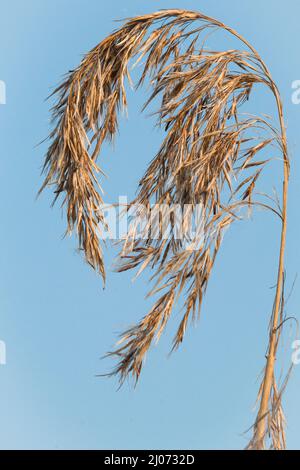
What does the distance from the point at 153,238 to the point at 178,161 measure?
356 millimetres

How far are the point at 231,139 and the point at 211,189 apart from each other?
24 cm

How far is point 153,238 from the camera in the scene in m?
3.98

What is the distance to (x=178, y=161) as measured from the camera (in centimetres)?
398

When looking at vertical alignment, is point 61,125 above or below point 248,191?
above
